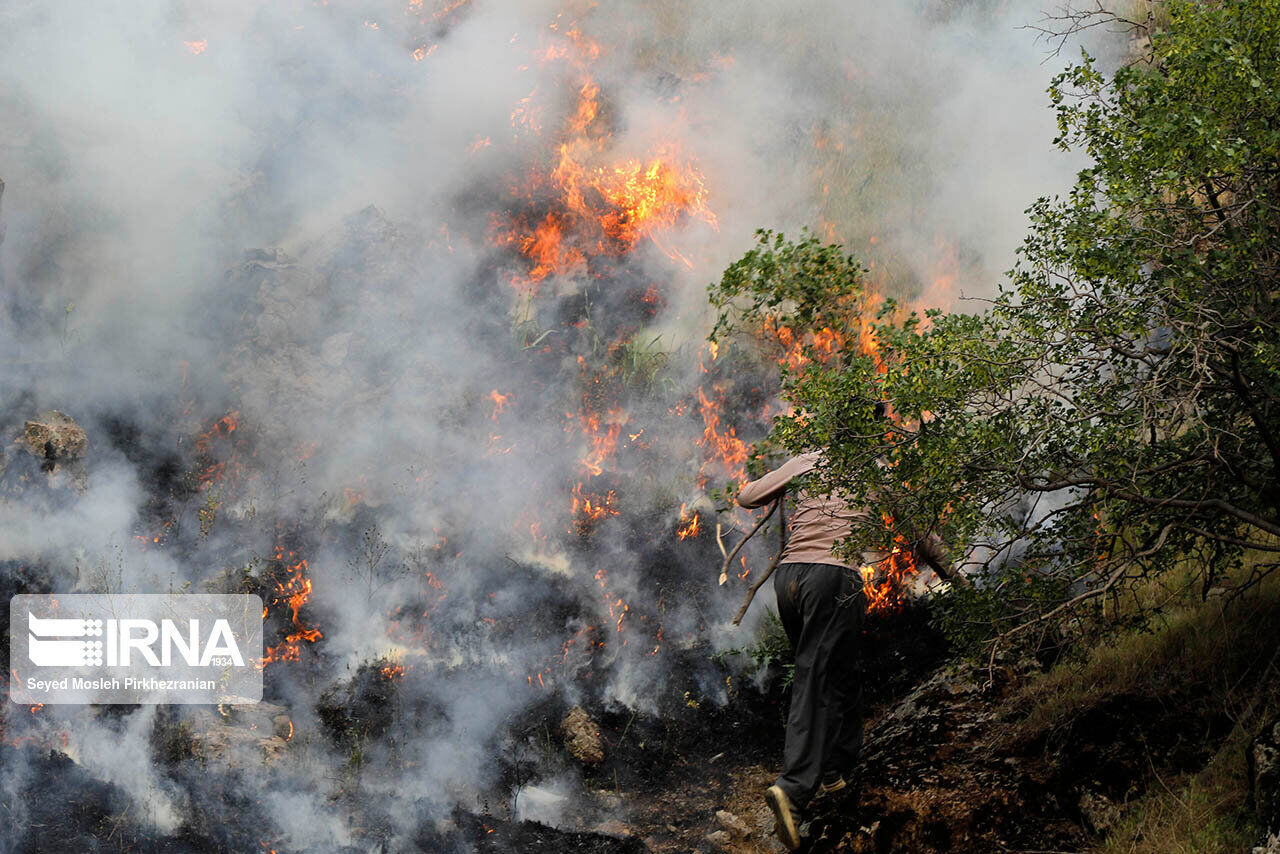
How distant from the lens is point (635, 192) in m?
9.38

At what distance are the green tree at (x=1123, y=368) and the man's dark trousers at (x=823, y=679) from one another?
27.1 inches

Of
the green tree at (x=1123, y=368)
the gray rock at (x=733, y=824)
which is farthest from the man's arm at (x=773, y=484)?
the gray rock at (x=733, y=824)

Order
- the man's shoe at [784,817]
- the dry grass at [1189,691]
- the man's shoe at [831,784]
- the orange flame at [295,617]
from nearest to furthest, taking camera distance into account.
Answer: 1. the dry grass at [1189,691]
2. the man's shoe at [784,817]
3. the man's shoe at [831,784]
4. the orange flame at [295,617]

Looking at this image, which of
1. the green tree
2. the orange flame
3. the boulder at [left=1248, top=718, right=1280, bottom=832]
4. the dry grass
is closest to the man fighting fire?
the green tree

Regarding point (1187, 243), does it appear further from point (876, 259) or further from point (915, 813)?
point (876, 259)

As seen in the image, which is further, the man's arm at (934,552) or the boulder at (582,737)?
the boulder at (582,737)

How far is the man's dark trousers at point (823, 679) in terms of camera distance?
4.37m

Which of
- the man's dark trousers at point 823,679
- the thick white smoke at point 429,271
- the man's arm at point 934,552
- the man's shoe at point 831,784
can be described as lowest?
the man's shoe at point 831,784

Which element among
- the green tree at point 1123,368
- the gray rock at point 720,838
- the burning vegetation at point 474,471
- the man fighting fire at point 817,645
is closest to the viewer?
the green tree at point 1123,368

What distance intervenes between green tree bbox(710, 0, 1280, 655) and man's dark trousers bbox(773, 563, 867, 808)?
688mm

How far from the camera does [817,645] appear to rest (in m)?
4.49

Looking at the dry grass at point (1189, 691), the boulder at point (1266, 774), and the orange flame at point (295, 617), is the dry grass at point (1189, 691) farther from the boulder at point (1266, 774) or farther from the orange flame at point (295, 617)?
the orange flame at point (295, 617)

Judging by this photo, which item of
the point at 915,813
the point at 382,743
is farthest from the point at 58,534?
the point at 915,813

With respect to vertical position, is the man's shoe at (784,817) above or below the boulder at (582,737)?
below
